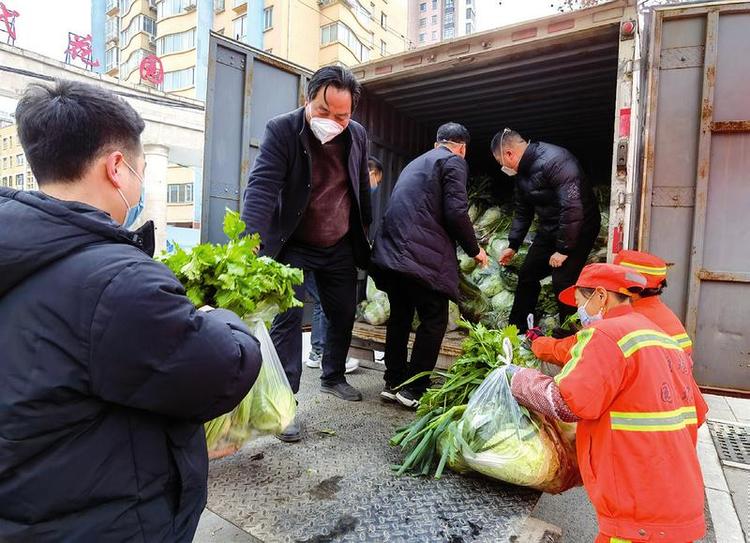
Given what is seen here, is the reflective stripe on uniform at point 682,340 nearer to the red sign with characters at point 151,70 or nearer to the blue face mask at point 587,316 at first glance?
the blue face mask at point 587,316

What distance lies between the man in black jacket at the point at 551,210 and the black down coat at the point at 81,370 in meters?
3.56

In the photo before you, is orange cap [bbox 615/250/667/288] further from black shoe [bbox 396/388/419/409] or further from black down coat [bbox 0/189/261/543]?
black down coat [bbox 0/189/261/543]

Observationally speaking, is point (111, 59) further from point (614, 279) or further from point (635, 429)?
point (635, 429)

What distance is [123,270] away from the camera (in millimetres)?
968

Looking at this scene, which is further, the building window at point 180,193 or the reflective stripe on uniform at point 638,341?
the building window at point 180,193

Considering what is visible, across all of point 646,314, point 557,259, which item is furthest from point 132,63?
point 646,314

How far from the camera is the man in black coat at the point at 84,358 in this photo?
0.94 metres

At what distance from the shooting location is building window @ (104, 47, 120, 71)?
3862 centimetres

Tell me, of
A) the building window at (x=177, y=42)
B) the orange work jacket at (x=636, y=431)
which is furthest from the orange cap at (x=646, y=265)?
the building window at (x=177, y=42)

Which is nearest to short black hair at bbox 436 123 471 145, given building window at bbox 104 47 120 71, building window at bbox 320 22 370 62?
building window at bbox 320 22 370 62

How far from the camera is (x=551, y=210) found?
416 cm

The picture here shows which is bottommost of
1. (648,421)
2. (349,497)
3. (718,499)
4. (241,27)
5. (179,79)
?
(718,499)

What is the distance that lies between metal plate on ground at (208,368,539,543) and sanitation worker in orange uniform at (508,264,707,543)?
409mm

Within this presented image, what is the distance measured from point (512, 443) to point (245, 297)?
1278mm
